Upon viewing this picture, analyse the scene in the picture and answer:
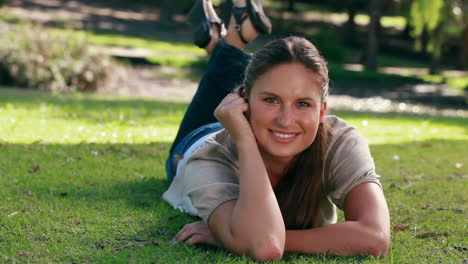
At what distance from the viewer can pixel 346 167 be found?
345cm

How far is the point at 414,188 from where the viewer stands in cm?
522

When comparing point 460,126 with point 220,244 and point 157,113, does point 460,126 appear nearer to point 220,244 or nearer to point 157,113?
point 157,113

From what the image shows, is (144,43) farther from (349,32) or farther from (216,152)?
(216,152)

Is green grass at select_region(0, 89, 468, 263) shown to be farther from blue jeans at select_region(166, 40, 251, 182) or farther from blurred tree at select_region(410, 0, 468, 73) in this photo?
blurred tree at select_region(410, 0, 468, 73)

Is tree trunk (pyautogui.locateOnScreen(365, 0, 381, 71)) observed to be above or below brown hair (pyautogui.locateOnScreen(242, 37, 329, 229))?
below

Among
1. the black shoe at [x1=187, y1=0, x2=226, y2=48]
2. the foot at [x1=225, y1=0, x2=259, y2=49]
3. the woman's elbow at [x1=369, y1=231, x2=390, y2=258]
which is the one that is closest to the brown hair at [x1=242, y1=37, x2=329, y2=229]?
the woman's elbow at [x1=369, y1=231, x2=390, y2=258]

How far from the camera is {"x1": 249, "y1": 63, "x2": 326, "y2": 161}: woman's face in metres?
3.20

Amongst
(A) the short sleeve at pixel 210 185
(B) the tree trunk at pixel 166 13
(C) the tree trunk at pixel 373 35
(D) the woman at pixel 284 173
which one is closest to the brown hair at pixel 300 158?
(D) the woman at pixel 284 173

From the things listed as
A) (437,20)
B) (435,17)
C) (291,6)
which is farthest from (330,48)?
(291,6)

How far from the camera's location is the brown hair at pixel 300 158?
3246 millimetres

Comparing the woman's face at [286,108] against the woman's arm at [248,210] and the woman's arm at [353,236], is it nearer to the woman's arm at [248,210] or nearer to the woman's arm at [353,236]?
the woman's arm at [248,210]

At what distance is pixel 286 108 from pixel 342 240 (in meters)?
0.68

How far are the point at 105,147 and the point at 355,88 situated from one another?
15.6 metres

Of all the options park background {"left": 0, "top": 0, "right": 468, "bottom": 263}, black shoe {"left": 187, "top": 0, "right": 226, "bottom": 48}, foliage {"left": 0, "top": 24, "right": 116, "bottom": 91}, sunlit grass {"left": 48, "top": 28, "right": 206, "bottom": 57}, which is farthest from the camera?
sunlit grass {"left": 48, "top": 28, "right": 206, "bottom": 57}
